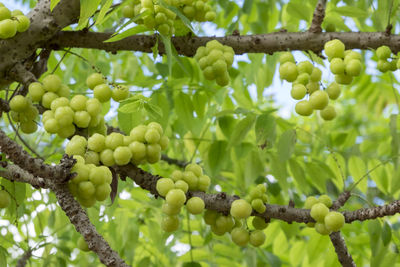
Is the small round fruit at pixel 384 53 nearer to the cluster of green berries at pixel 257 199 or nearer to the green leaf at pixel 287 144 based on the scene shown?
the green leaf at pixel 287 144

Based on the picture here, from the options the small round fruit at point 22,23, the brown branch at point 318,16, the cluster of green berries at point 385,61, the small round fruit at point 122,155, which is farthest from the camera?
the brown branch at point 318,16

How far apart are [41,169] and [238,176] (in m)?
1.92

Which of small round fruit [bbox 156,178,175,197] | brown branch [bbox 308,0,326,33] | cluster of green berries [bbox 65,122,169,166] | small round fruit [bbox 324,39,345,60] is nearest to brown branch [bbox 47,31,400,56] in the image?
brown branch [bbox 308,0,326,33]

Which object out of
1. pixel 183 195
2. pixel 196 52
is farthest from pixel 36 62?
pixel 183 195

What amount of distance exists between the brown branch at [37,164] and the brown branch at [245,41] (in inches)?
30.3

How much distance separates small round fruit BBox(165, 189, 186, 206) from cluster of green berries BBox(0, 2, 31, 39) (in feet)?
2.95

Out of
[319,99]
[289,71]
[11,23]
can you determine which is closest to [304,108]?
[319,99]

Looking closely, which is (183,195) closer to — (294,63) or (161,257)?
(294,63)

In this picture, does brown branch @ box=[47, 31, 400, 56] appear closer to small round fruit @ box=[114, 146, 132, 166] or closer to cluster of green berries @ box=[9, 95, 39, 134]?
cluster of green berries @ box=[9, 95, 39, 134]

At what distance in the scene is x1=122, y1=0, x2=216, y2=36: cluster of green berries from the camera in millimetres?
1957

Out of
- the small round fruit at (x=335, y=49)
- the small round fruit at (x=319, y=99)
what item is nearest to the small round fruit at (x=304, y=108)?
the small round fruit at (x=319, y=99)

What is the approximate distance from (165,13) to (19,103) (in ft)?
2.32

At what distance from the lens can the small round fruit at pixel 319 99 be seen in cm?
187

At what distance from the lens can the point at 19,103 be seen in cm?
196
